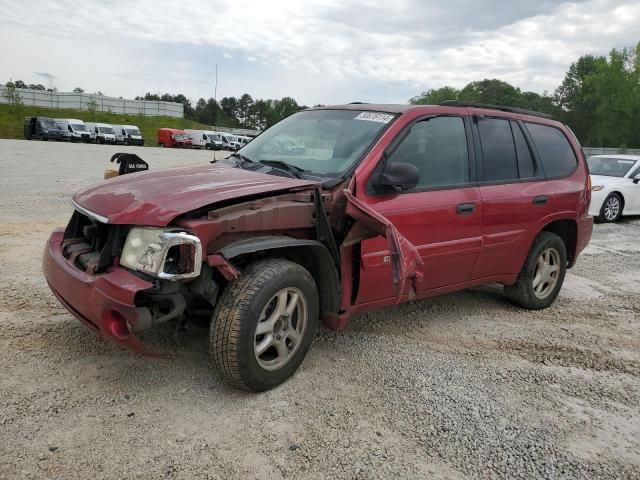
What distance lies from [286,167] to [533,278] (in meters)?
2.70

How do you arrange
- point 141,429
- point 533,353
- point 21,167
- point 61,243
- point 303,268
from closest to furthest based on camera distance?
1. point 141,429
2. point 303,268
3. point 61,243
4. point 533,353
5. point 21,167

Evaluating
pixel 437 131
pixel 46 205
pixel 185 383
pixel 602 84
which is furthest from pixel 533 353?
pixel 602 84

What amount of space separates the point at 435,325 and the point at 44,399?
296 centimetres

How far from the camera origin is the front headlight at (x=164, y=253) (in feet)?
9.06

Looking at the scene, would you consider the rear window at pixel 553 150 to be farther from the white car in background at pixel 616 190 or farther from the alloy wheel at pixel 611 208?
the alloy wheel at pixel 611 208

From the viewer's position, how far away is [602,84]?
2272 inches

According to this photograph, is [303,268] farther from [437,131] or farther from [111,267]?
[437,131]

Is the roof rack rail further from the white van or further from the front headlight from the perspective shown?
the white van

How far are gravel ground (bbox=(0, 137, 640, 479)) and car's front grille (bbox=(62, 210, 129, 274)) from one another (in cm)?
70

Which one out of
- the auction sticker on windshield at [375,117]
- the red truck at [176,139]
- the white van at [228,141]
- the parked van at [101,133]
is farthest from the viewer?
the white van at [228,141]

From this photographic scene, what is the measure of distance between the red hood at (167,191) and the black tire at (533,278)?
258 cm

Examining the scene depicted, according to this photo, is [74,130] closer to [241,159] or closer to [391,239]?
[241,159]

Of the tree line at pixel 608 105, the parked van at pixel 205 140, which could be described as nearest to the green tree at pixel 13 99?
the parked van at pixel 205 140

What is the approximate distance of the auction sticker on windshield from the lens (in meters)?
3.89
